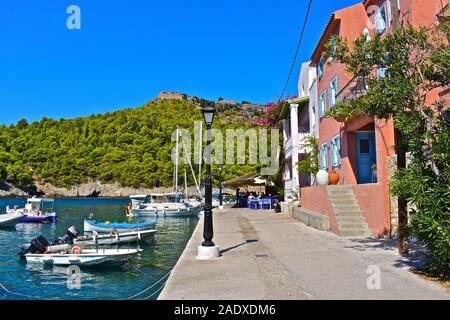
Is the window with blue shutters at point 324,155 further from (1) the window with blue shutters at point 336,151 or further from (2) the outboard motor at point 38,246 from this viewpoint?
(2) the outboard motor at point 38,246

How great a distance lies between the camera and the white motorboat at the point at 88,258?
14461 millimetres

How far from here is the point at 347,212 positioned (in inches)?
587

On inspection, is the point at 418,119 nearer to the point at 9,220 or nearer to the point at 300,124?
the point at 300,124

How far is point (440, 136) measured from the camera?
685 centimetres

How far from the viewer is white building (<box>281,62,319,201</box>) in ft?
84.9

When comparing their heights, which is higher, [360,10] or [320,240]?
[360,10]

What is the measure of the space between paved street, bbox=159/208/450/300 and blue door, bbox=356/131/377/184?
5.71 meters

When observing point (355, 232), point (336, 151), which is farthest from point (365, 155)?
point (355, 232)

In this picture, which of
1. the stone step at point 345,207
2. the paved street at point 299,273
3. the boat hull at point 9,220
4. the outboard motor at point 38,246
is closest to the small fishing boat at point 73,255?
the outboard motor at point 38,246
